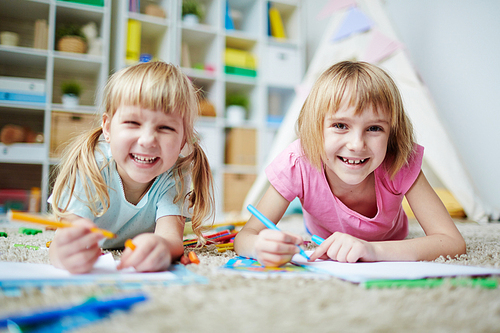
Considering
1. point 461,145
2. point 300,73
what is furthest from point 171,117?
point 300,73

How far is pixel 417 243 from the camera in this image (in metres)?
0.67

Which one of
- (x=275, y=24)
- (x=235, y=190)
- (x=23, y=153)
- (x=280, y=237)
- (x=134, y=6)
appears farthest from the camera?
(x=275, y=24)

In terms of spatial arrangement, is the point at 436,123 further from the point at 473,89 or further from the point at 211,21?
the point at 211,21

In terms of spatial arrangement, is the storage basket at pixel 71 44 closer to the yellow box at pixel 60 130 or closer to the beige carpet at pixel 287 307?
the yellow box at pixel 60 130

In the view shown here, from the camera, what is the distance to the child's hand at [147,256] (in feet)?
1.65

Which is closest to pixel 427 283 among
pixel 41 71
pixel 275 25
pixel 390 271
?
pixel 390 271

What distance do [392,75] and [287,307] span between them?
163 centimetres

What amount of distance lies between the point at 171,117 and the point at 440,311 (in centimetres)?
53

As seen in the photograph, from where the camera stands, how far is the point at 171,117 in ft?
2.25

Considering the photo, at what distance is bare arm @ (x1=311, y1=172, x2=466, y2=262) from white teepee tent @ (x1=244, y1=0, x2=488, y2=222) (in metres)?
0.94

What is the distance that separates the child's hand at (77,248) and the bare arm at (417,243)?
0.35m

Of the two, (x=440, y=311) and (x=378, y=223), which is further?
(x=378, y=223)

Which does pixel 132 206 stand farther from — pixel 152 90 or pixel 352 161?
pixel 352 161

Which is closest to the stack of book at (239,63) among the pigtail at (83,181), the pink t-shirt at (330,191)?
the pink t-shirt at (330,191)
